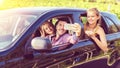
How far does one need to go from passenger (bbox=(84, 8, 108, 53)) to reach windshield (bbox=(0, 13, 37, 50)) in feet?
3.71

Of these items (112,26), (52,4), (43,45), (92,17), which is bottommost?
(52,4)

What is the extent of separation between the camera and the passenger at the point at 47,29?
5.36m

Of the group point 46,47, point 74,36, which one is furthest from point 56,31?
point 46,47

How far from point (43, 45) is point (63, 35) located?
3.78 ft

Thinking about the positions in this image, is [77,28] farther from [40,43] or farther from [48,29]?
[40,43]

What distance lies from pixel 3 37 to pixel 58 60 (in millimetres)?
787

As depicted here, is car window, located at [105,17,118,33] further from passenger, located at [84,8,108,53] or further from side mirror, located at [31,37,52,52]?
side mirror, located at [31,37,52,52]

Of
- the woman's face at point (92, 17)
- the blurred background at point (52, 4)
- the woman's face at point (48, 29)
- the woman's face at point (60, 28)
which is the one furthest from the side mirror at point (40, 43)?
the blurred background at point (52, 4)

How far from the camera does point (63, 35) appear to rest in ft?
18.3

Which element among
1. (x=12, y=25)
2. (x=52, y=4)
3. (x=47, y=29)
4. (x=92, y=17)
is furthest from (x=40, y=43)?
(x=52, y=4)

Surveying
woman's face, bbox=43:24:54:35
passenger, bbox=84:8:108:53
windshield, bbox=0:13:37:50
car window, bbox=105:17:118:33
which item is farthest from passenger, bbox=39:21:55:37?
car window, bbox=105:17:118:33

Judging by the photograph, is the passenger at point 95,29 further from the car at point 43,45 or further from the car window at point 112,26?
the car window at point 112,26

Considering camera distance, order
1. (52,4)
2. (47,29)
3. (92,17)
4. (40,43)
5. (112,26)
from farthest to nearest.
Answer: (52,4) → (112,26) → (92,17) → (47,29) → (40,43)

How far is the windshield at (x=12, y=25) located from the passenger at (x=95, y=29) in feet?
3.71
